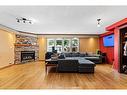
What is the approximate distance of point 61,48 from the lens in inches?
518

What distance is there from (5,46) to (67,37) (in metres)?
5.86

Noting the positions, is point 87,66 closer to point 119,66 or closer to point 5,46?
point 119,66

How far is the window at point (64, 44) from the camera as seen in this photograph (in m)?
13.1

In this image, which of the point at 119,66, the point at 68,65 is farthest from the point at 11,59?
the point at 119,66

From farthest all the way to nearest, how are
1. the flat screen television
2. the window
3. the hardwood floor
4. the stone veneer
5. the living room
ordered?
the window < the stone veneer < the flat screen television < the living room < the hardwood floor

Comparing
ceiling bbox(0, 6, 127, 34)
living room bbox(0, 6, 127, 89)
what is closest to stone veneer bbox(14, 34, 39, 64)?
living room bbox(0, 6, 127, 89)

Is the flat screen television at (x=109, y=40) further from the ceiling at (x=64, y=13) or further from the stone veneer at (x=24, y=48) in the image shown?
the stone veneer at (x=24, y=48)

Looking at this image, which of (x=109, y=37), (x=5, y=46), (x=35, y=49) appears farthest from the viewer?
(x=35, y=49)

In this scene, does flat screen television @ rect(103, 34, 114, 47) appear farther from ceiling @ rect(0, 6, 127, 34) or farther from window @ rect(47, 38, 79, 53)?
ceiling @ rect(0, 6, 127, 34)

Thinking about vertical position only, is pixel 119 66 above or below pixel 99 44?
below

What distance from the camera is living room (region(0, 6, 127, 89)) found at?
16.2 ft

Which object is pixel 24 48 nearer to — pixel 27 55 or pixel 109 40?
pixel 27 55

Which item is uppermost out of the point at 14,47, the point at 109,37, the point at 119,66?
the point at 109,37
